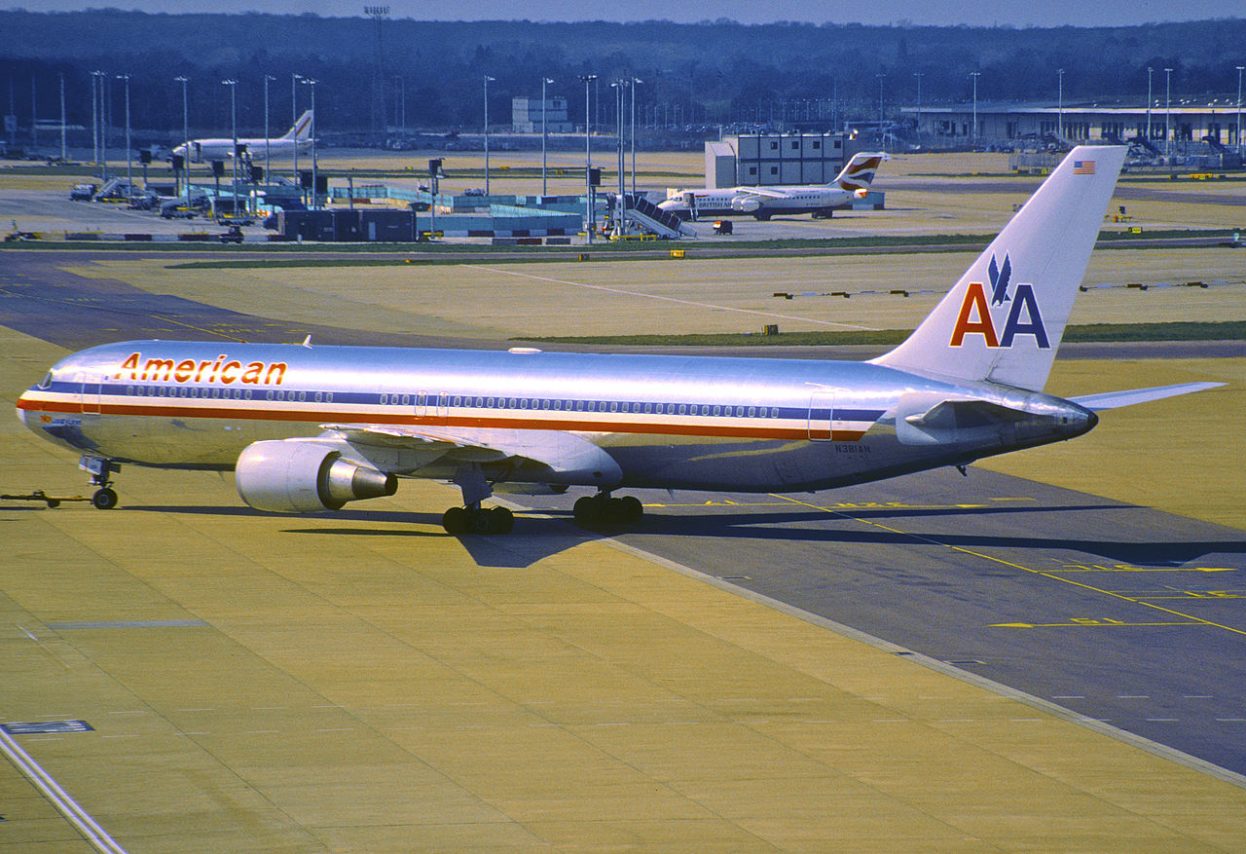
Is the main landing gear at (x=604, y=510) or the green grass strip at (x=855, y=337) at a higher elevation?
the green grass strip at (x=855, y=337)

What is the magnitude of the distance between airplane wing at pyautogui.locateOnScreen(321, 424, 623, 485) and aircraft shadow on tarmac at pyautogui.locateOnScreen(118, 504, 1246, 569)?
1975mm

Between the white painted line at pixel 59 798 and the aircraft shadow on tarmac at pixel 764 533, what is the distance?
55.2 feet

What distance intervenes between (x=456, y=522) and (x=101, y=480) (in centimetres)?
1135

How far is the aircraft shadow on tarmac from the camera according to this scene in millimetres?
46688

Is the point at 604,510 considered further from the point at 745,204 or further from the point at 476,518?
the point at 745,204

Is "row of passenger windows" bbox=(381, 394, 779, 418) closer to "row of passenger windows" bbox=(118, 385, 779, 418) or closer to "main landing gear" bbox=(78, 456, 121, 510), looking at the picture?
"row of passenger windows" bbox=(118, 385, 779, 418)

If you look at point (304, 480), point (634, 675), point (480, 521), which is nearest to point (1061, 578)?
point (634, 675)

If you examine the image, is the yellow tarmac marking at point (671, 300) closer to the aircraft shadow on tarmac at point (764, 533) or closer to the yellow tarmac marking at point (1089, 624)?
the aircraft shadow on tarmac at point (764, 533)

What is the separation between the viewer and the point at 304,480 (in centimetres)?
4575

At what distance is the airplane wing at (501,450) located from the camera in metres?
46.3

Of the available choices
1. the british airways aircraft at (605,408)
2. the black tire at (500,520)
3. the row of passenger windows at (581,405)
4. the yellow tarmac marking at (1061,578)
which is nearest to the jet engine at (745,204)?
the yellow tarmac marking at (1061,578)

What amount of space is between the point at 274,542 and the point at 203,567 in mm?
3514

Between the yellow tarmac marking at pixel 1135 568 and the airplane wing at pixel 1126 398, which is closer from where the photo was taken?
the yellow tarmac marking at pixel 1135 568

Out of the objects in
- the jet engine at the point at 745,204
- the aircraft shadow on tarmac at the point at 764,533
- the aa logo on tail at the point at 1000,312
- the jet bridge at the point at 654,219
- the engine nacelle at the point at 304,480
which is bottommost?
the aircraft shadow on tarmac at the point at 764,533
